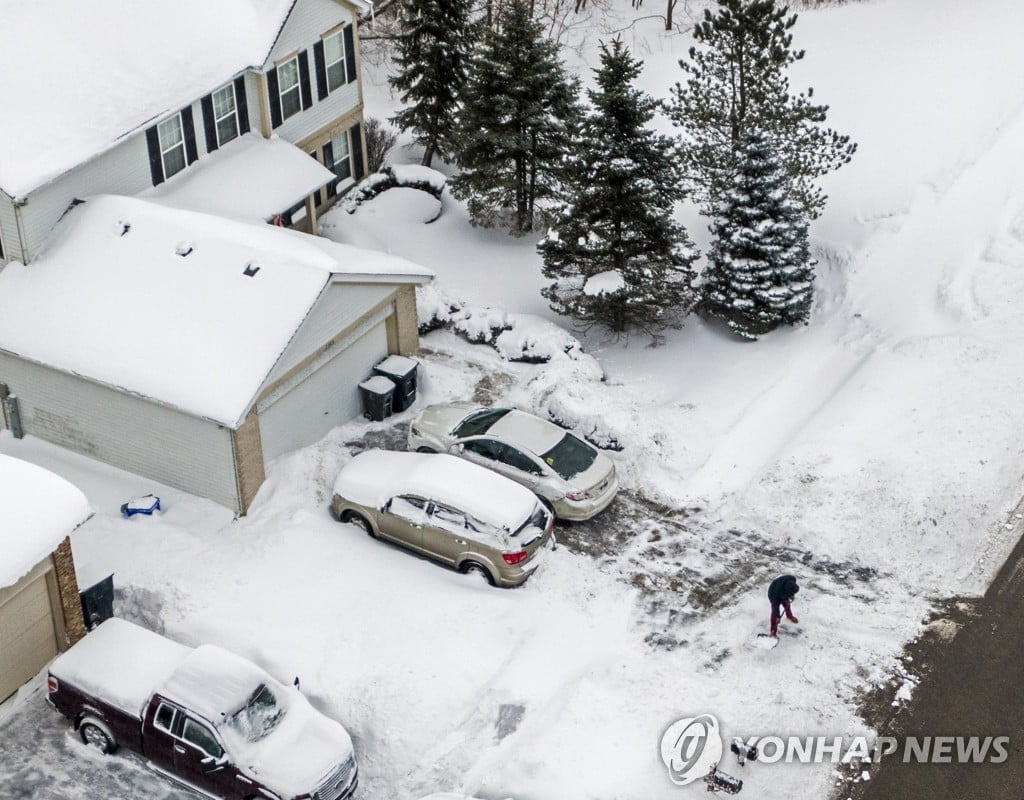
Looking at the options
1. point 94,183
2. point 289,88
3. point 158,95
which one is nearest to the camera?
point 94,183

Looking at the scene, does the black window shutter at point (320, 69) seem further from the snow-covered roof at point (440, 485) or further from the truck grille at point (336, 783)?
the truck grille at point (336, 783)

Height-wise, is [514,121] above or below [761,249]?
above

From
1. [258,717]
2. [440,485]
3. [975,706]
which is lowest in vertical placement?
[975,706]

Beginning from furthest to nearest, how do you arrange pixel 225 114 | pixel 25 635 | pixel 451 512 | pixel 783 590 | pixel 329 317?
pixel 225 114, pixel 329 317, pixel 451 512, pixel 783 590, pixel 25 635

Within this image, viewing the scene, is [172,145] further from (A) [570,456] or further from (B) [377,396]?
(A) [570,456]

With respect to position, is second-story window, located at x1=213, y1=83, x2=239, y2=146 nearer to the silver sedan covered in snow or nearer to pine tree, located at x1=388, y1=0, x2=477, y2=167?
pine tree, located at x1=388, y1=0, x2=477, y2=167

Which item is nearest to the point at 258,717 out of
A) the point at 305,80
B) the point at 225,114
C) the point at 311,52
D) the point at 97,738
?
the point at 97,738
